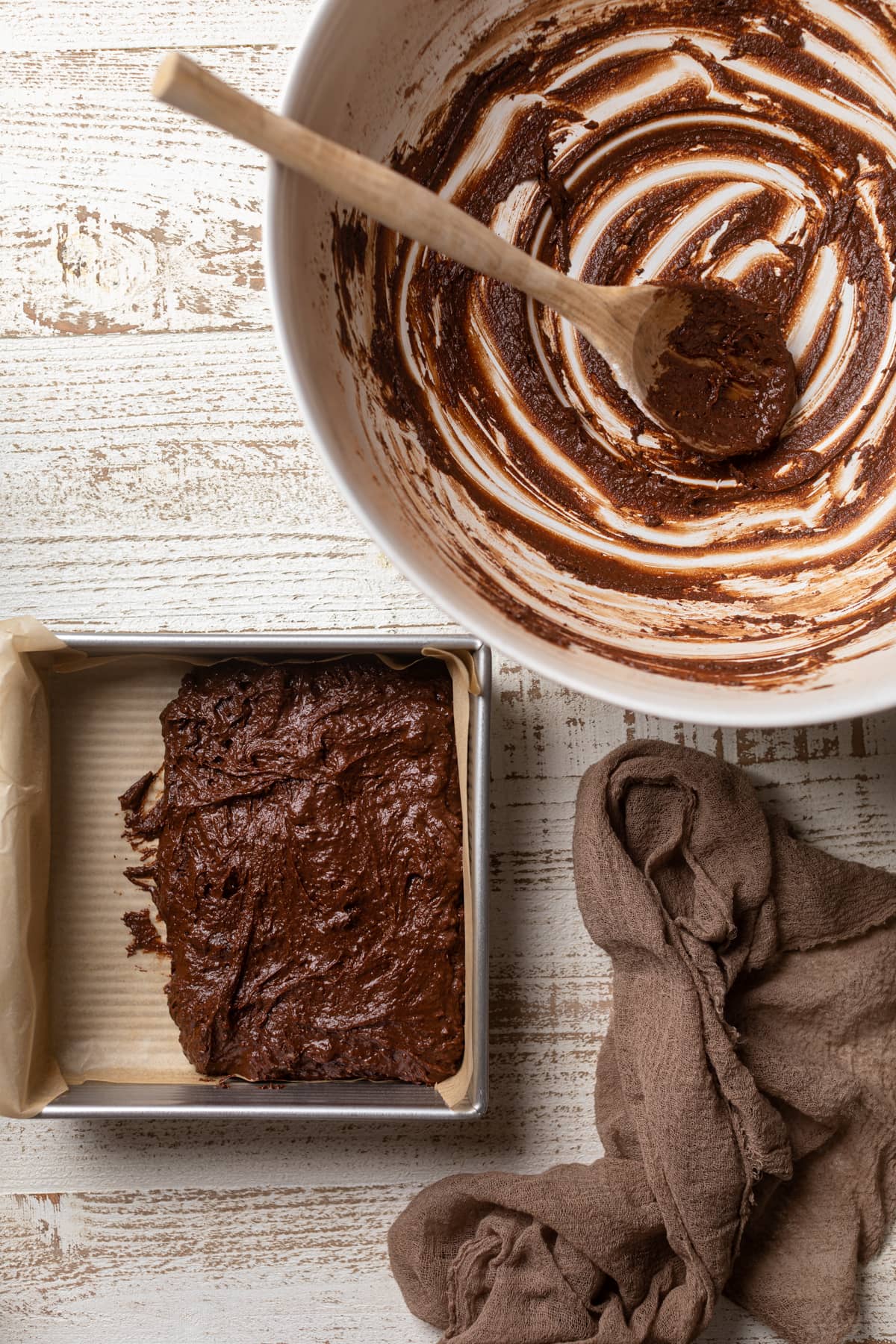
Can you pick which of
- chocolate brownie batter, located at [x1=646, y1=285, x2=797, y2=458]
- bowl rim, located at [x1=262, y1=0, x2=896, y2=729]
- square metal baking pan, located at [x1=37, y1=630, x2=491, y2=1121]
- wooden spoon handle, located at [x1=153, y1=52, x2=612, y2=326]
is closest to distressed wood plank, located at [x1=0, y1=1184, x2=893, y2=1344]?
square metal baking pan, located at [x1=37, y1=630, x2=491, y2=1121]

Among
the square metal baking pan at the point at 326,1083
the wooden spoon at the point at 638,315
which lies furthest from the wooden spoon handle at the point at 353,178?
the square metal baking pan at the point at 326,1083

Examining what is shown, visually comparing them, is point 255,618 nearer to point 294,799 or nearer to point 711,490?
point 294,799

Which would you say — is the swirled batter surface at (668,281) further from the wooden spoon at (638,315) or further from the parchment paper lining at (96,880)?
the parchment paper lining at (96,880)

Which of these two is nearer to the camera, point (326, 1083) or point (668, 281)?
point (668, 281)

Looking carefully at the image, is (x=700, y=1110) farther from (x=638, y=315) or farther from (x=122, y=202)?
(x=122, y=202)

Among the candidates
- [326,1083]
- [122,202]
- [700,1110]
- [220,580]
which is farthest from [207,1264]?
[122,202]

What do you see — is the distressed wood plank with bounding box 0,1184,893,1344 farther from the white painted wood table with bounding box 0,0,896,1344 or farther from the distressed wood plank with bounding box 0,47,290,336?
the distressed wood plank with bounding box 0,47,290,336
